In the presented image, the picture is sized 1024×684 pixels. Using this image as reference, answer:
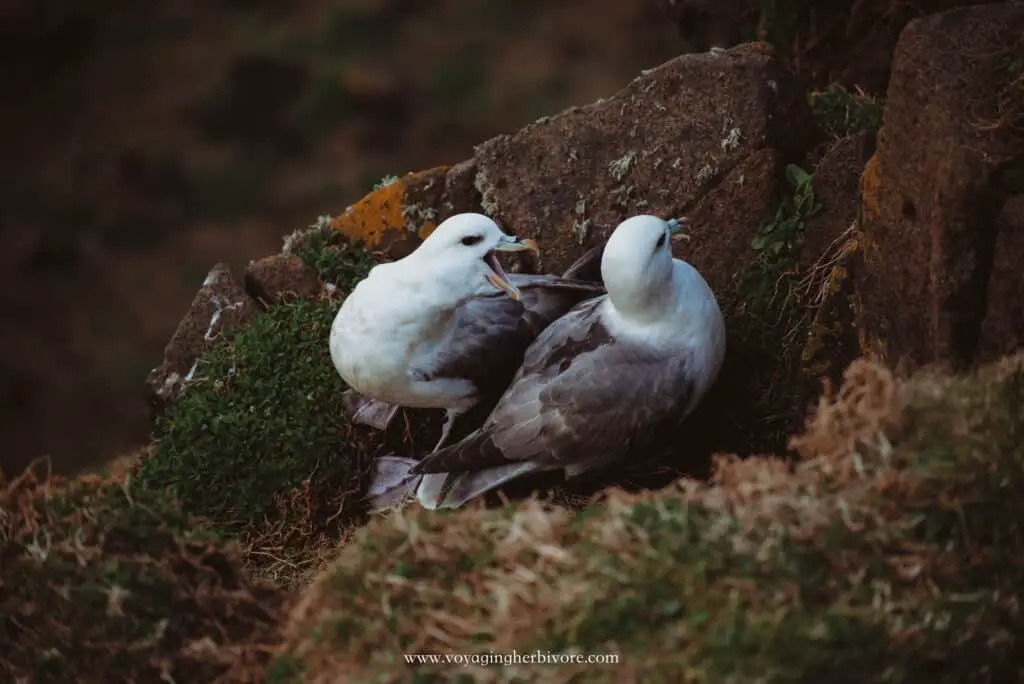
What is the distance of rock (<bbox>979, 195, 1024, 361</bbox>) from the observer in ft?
9.43

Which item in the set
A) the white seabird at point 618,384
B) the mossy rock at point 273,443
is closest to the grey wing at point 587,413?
the white seabird at point 618,384

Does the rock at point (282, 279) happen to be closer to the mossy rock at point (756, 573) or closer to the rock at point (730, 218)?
the rock at point (730, 218)

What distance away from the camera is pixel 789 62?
514 centimetres

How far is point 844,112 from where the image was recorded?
4.40 meters

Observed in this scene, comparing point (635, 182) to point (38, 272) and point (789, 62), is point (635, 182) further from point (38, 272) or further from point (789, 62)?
point (38, 272)

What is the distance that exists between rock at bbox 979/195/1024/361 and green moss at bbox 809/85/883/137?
1.30 meters

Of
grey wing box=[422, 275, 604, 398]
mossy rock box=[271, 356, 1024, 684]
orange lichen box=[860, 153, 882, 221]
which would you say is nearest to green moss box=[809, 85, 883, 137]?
orange lichen box=[860, 153, 882, 221]

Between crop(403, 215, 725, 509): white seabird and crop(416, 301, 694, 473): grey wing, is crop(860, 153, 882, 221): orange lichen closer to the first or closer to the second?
crop(403, 215, 725, 509): white seabird

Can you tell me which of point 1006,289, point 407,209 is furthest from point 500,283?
point 1006,289

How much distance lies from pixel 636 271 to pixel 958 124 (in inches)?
33.0

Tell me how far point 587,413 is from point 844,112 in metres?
1.68

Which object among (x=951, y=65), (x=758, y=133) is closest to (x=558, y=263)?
(x=758, y=133)

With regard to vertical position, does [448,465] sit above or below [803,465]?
below

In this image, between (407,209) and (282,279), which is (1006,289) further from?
(282,279)
